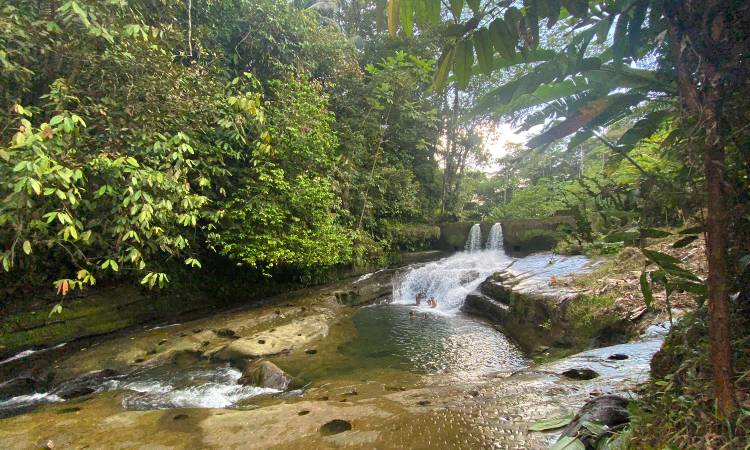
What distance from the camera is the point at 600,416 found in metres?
1.87

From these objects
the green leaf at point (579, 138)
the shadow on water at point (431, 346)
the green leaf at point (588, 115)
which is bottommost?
the shadow on water at point (431, 346)

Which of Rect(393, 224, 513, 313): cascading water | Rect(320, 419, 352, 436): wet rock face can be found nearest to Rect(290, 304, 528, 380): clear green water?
Rect(393, 224, 513, 313): cascading water

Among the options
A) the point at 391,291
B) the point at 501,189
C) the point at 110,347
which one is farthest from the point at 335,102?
the point at 501,189

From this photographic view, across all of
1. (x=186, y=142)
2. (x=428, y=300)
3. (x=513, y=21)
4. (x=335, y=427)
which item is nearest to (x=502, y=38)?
(x=513, y=21)

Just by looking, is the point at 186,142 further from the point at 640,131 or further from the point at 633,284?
the point at 633,284

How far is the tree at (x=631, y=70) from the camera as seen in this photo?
119cm

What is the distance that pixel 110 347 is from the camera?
6.16 meters

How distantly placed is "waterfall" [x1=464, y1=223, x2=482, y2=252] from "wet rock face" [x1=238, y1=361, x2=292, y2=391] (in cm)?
1185

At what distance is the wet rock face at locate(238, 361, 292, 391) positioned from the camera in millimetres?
4879

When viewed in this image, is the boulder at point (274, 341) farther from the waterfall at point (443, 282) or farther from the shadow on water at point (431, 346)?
the waterfall at point (443, 282)

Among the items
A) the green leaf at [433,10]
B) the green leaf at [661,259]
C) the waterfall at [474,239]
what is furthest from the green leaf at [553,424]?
the waterfall at [474,239]

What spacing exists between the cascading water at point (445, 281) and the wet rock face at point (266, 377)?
18.4 ft

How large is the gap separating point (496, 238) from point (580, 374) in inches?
476

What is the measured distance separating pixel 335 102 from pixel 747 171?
12.3 metres
